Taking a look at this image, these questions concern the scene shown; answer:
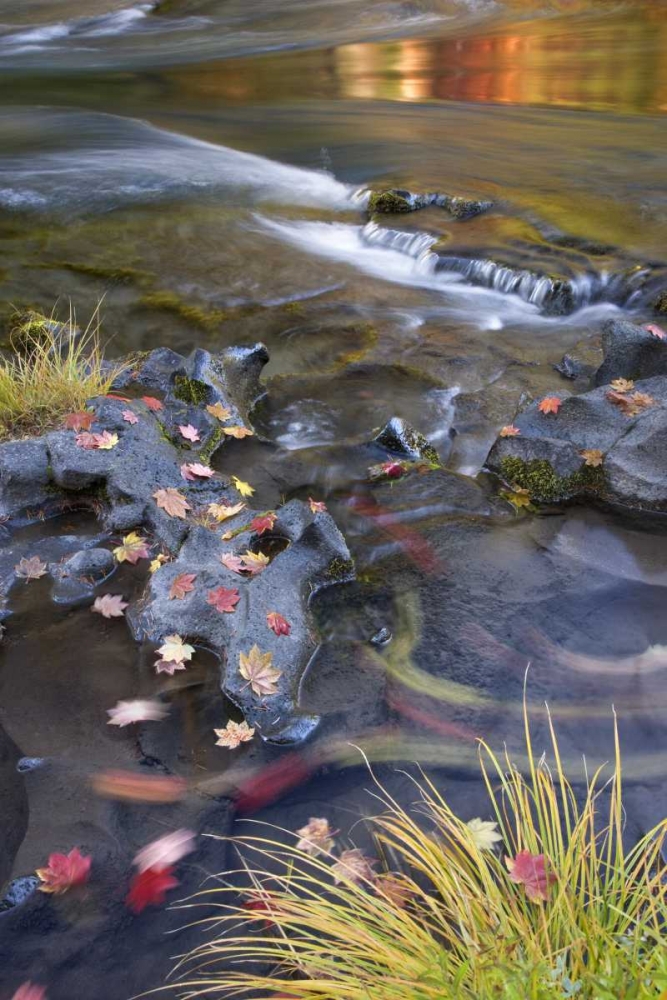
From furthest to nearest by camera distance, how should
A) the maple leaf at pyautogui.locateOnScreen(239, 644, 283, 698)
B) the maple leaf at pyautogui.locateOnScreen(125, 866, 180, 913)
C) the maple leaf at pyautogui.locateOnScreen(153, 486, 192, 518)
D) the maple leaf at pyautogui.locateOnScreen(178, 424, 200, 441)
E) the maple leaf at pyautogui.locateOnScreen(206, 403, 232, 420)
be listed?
the maple leaf at pyautogui.locateOnScreen(206, 403, 232, 420), the maple leaf at pyautogui.locateOnScreen(178, 424, 200, 441), the maple leaf at pyautogui.locateOnScreen(153, 486, 192, 518), the maple leaf at pyautogui.locateOnScreen(239, 644, 283, 698), the maple leaf at pyautogui.locateOnScreen(125, 866, 180, 913)

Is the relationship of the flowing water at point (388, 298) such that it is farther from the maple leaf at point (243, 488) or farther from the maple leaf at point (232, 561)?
the maple leaf at point (232, 561)

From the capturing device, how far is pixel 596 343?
23.6 ft

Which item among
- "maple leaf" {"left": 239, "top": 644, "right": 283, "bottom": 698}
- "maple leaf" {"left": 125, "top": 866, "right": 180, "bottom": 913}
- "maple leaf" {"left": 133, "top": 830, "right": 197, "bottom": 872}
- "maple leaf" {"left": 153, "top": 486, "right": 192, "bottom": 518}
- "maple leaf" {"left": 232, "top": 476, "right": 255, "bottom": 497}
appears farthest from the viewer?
"maple leaf" {"left": 232, "top": 476, "right": 255, "bottom": 497}

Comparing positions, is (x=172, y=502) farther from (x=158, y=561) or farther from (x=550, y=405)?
(x=550, y=405)

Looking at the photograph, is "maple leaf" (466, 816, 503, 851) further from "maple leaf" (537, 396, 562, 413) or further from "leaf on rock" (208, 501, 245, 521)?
"maple leaf" (537, 396, 562, 413)

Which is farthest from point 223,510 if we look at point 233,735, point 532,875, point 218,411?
point 532,875

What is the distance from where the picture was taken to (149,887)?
9.83 ft

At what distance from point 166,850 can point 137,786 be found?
1.13 feet

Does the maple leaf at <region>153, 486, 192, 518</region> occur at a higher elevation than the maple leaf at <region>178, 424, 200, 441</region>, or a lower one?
lower

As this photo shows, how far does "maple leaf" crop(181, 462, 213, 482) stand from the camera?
16.4ft

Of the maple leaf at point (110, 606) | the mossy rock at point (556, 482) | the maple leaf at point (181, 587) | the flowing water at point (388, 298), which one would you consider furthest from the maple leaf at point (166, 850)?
the mossy rock at point (556, 482)

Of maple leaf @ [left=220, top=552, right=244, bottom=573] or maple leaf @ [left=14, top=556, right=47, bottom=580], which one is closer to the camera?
maple leaf @ [left=220, top=552, right=244, bottom=573]

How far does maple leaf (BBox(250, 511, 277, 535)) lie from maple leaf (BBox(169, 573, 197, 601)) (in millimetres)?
608

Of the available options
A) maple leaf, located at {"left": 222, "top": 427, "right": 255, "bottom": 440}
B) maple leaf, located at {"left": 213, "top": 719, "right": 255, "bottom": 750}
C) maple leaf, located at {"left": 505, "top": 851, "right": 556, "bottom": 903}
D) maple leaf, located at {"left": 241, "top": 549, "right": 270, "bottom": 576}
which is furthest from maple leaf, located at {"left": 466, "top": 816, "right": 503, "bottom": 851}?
maple leaf, located at {"left": 222, "top": 427, "right": 255, "bottom": 440}
